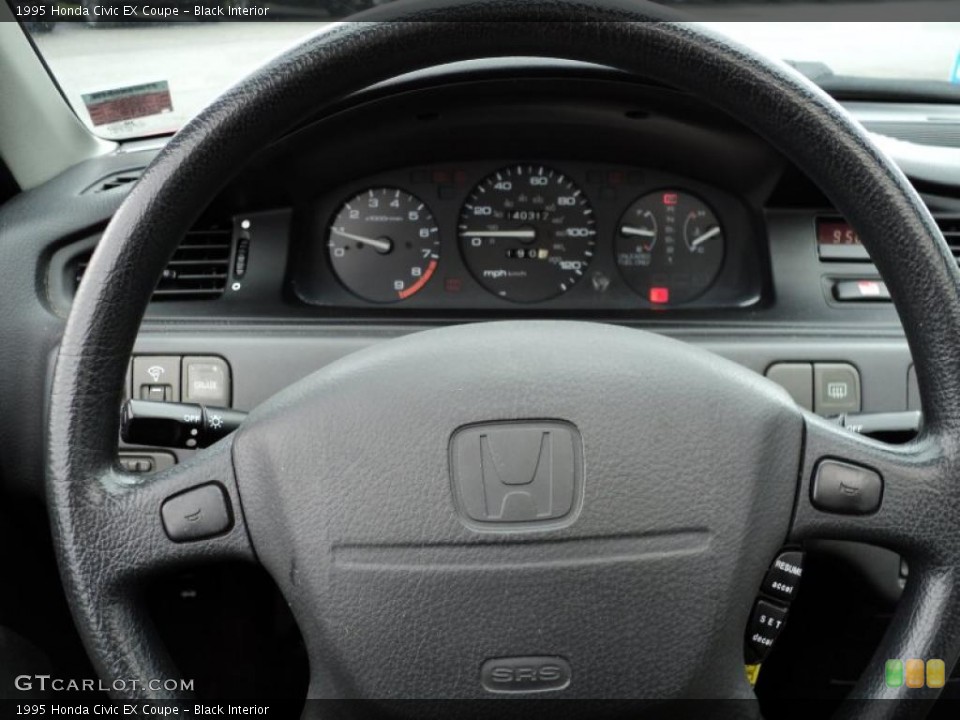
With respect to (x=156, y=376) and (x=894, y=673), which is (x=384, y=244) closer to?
A: (x=156, y=376)

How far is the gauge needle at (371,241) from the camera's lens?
2494 mm

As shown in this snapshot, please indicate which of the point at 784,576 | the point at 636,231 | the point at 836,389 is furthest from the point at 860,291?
the point at 784,576

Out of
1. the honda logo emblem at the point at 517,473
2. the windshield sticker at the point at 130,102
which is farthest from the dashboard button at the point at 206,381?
the honda logo emblem at the point at 517,473

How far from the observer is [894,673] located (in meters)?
1.12

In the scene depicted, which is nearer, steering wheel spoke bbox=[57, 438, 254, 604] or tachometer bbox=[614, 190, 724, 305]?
steering wheel spoke bbox=[57, 438, 254, 604]

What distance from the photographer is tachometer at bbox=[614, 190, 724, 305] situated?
2527mm

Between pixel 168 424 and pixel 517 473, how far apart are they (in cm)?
45

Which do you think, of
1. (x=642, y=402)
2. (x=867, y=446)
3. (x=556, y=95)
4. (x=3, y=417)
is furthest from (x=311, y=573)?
(x=556, y=95)

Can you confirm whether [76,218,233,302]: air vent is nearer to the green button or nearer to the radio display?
the radio display

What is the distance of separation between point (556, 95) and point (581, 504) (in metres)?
1.40

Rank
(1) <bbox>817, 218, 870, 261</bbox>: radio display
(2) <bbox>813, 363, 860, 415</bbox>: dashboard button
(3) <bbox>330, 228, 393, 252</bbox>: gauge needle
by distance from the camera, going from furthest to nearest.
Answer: (3) <bbox>330, 228, 393, 252</bbox>: gauge needle → (1) <bbox>817, 218, 870, 261</bbox>: radio display → (2) <bbox>813, 363, 860, 415</bbox>: dashboard button

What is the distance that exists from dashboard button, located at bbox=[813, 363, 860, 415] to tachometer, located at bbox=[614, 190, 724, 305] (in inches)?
18.7

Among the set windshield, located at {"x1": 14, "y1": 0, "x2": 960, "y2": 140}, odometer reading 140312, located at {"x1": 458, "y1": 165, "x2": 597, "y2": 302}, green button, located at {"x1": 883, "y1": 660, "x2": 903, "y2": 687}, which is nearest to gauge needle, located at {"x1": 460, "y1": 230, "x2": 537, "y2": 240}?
odometer reading 140312, located at {"x1": 458, "y1": 165, "x2": 597, "y2": 302}

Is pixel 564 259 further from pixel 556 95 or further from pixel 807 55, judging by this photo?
pixel 807 55
